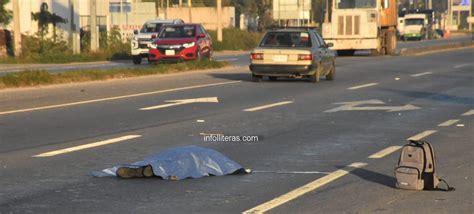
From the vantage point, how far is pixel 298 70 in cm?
2627

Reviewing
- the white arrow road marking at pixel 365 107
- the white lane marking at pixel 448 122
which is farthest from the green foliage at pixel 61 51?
the white lane marking at pixel 448 122

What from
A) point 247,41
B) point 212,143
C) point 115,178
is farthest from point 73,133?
point 247,41

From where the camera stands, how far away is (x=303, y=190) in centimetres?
951

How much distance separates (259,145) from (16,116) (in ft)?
18.0

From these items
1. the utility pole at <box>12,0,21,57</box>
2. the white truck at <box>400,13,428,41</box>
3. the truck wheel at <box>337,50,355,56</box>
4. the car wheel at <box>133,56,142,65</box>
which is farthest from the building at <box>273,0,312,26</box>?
the car wheel at <box>133,56,142,65</box>

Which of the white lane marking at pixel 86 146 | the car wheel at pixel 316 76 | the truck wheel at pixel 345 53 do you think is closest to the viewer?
the white lane marking at pixel 86 146

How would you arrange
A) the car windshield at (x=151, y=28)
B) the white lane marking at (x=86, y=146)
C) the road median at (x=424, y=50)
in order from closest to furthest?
1. the white lane marking at (x=86, y=146)
2. the car windshield at (x=151, y=28)
3. the road median at (x=424, y=50)

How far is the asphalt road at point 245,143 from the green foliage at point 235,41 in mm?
40188

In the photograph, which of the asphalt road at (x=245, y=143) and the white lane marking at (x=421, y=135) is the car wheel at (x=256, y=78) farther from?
the white lane marking at (x=421, y=135)

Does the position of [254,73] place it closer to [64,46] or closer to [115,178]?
[115,178]

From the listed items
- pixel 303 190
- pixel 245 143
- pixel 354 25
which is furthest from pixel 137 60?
pixel 303 190

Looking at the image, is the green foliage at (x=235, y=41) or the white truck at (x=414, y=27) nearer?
the green foliage at (x=235, y=41)

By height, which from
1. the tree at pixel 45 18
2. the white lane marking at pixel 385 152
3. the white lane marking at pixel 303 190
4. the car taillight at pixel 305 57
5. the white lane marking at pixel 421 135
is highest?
the tree at pixel 45 18

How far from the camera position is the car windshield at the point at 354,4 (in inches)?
1881
